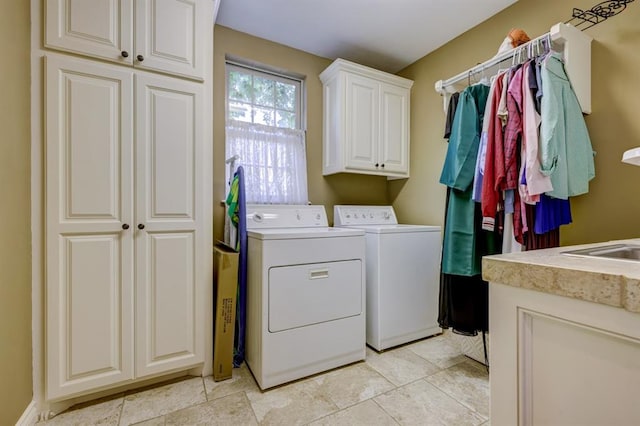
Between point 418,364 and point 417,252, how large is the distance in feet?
2.45

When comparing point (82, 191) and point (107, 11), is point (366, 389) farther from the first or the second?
point (107, 11)

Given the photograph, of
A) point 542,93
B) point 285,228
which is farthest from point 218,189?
point 542,93

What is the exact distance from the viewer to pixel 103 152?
5.01ft

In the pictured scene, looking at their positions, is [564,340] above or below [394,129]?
below

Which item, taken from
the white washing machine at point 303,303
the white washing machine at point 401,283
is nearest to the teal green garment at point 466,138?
the white washing machine at point 401,283


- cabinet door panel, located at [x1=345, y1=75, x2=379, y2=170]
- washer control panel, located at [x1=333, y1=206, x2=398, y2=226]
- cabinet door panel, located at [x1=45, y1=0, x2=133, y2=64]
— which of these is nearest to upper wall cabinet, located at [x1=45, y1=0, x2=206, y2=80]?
cabinet door panel, located at [x1=45, y1=0, x2=133, y2=64]

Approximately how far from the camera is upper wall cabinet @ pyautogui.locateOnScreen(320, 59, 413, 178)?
8.17 feet

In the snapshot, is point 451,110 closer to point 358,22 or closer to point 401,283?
point 358,22

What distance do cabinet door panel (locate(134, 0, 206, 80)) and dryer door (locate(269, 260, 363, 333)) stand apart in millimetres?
1264

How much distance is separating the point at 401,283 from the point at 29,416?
82.5 inches

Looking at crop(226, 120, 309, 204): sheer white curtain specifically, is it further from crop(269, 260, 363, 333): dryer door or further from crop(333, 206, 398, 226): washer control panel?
crop(269, 260, 363, 333): dryer door

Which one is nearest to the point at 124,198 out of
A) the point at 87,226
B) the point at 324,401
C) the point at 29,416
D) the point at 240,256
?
the point at 87,226

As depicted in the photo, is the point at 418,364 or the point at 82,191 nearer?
the point at 82,191

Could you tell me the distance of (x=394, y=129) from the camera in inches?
108
